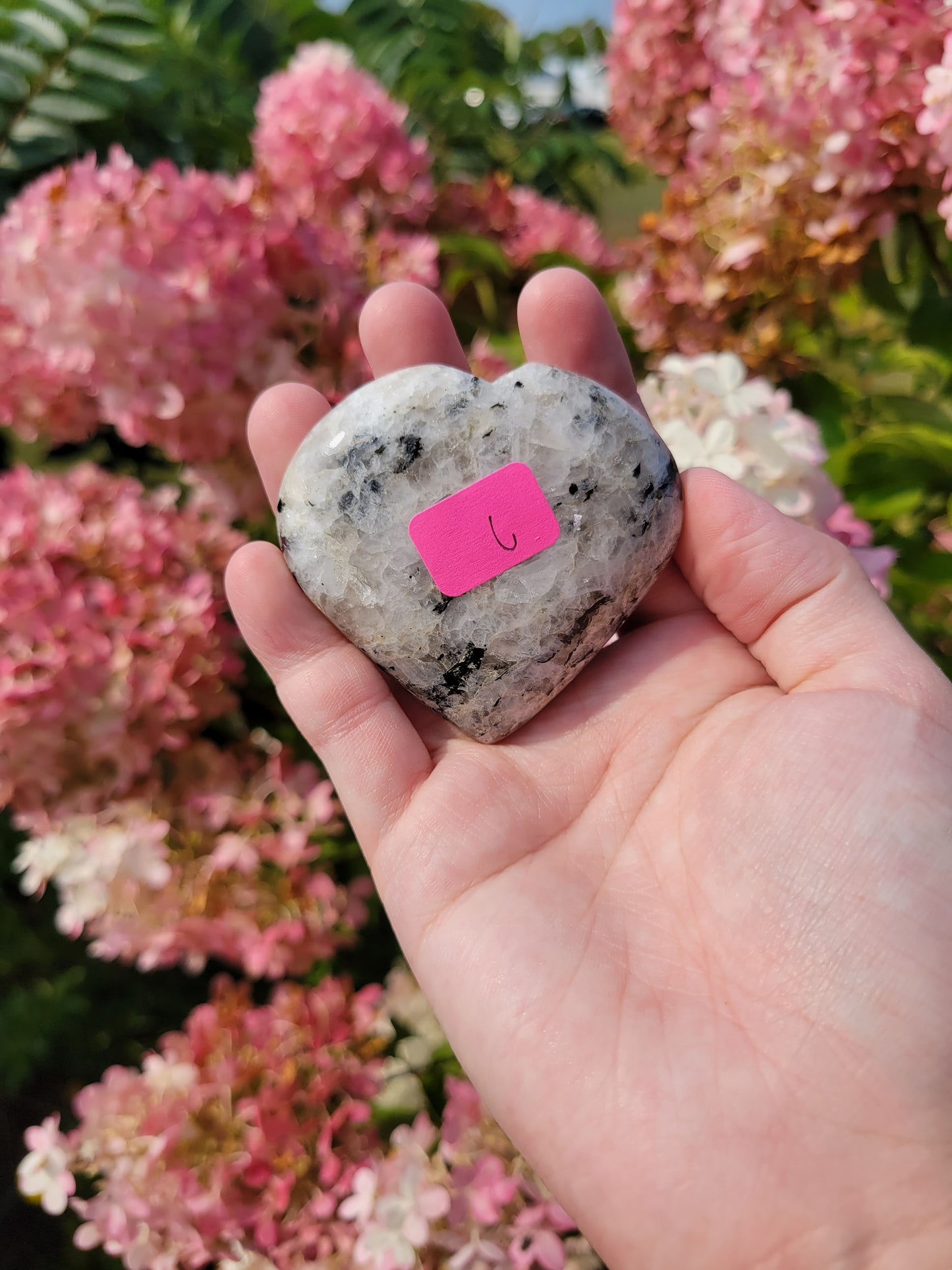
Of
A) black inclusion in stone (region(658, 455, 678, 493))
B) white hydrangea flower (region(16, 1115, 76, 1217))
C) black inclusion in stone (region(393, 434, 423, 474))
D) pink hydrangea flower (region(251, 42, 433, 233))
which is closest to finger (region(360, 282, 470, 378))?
black inclusion in stone (region(393, 434, 423, 474))

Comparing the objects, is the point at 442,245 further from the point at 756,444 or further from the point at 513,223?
the point at 756,444

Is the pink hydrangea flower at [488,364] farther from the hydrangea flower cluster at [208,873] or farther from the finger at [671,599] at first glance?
the hydrangea flower cluster at [208,873]

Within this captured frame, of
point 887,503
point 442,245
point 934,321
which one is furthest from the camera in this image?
point 442,245

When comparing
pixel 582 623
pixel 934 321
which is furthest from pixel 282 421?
pixel 934 321

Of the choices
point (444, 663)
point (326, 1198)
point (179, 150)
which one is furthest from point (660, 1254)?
point (179, 150)

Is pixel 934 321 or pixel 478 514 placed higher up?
pixel 478 514

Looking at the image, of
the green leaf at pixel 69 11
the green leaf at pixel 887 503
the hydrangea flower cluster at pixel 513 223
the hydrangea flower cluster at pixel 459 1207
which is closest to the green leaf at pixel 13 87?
the green leaf at pixel 69 11
